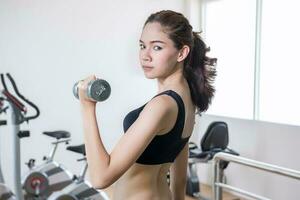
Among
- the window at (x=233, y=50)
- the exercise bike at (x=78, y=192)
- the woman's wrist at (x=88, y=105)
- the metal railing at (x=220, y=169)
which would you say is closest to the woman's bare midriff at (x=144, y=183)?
the woman's wrist at (x=88, y=105)

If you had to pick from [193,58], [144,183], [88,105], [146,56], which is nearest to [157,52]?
[146,56]

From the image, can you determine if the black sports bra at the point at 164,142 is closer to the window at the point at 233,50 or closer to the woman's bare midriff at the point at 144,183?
the woman's bare midriff at the point at 144,183

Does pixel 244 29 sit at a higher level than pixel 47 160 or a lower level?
higher

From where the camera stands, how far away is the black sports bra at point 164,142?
101 cm

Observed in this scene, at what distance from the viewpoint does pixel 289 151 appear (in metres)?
3.31

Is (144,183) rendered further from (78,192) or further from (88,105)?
(78,192)

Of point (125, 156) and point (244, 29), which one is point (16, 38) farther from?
point (125, 156)

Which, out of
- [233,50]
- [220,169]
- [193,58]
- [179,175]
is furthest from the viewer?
[233,50]

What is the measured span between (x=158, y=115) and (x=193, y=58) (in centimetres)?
32

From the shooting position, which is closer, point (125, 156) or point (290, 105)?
point (125, 156)

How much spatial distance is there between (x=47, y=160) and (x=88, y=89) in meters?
2.59

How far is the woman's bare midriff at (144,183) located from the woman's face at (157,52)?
0.30 metres

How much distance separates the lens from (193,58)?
3.77 feet

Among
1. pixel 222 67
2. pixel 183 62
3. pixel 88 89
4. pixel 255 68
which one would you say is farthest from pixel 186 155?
pixel 222 67
